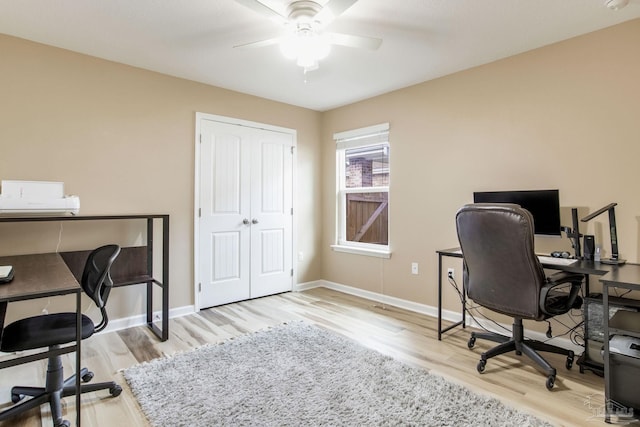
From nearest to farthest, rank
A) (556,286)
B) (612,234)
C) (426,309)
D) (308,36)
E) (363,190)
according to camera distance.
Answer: (556,286) → (308,36) → (612,234) → (426,309) → (363,190)

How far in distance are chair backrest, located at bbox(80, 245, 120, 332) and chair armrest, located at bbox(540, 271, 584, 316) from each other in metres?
2.60

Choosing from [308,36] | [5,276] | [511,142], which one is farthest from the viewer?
[511,142]

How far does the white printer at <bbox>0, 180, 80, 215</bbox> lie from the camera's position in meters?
2.35

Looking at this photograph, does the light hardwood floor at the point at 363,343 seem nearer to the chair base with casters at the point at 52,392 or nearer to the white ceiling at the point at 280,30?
the chair base with casters at the point at 52,392

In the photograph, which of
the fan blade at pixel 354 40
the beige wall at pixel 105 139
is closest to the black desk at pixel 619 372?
the fan blade at pixel 354 40

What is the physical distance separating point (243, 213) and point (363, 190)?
1.52m

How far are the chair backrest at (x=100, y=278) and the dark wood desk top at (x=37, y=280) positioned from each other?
12 cm

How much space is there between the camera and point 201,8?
2211 millimetres

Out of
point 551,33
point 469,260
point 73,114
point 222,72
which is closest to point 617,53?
point 551,33

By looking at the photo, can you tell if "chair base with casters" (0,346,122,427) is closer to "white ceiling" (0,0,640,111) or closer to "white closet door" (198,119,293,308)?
"white closet door" (198,119,293,308)

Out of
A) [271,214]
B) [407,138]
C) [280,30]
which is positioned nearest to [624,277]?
[407,138]

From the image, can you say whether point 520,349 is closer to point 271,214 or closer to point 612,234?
point 612,234

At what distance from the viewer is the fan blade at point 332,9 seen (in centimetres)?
179

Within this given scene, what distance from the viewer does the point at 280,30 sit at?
2.54 metres
